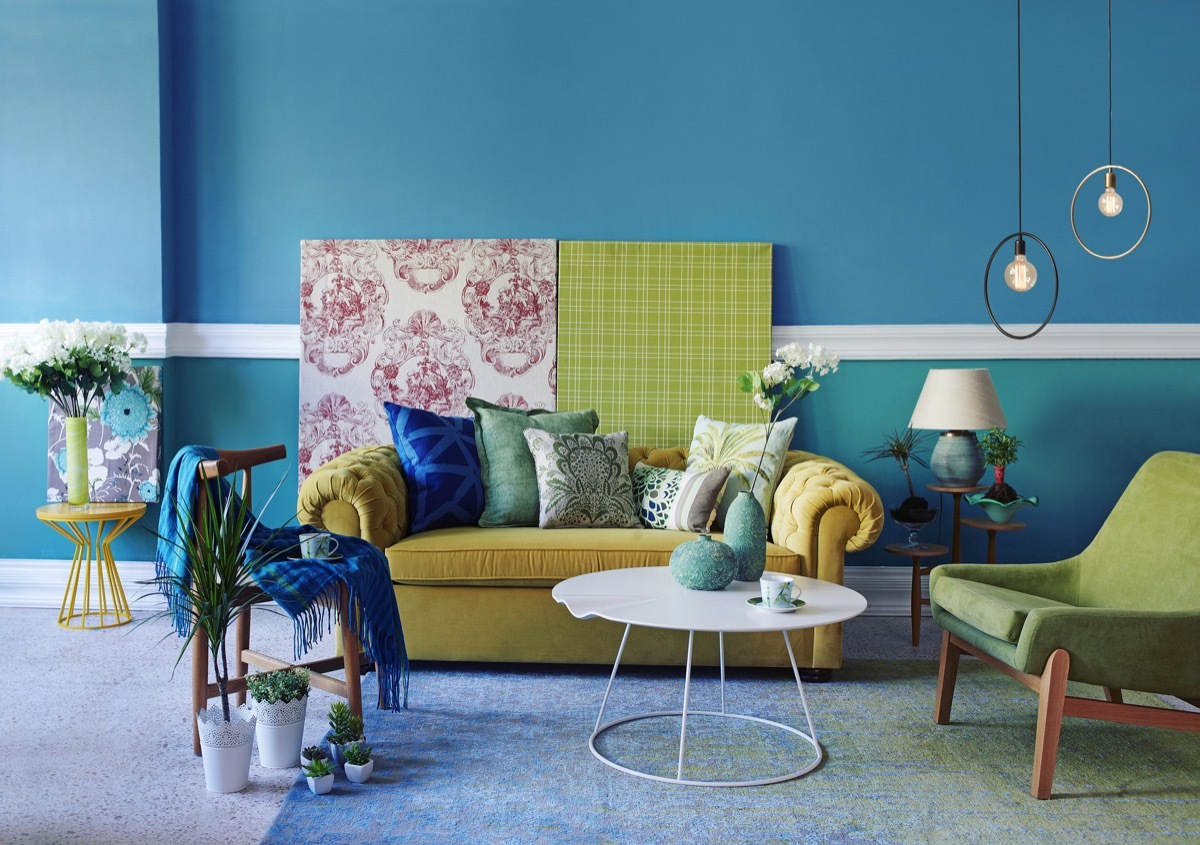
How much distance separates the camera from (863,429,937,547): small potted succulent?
177 inches

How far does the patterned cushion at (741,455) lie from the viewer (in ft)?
13.5

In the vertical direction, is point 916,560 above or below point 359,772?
above

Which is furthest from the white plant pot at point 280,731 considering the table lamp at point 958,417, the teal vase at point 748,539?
the table lamp at point 958,417

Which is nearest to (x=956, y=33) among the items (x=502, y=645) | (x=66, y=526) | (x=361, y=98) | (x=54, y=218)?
(x=361, y=98)

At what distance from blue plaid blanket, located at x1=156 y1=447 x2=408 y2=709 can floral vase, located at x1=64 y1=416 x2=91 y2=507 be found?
153 cm

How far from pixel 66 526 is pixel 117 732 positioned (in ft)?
6.78

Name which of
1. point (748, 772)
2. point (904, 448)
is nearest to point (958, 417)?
point (904, 448)

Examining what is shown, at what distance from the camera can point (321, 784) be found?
9.11 feet

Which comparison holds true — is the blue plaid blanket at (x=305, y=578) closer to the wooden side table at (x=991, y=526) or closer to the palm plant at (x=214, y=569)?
the palm plant at (x=214, y=569)

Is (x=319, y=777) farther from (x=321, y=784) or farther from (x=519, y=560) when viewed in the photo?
(x=519, y=560)

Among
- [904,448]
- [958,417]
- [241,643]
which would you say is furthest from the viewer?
[904,448]

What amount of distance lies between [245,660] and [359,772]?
0.64 meters

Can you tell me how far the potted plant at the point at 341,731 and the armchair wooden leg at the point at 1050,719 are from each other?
1.82 meters

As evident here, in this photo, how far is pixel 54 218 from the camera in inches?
194
